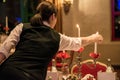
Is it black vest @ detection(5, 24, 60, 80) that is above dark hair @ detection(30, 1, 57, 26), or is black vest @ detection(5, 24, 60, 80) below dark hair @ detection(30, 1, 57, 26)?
below

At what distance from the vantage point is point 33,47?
1843mm

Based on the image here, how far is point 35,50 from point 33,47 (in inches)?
0.9

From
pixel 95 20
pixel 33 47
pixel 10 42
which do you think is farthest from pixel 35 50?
pixel 95 20

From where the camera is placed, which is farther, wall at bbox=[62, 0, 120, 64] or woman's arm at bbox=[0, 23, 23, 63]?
wall at bbox=[62, 0, 120, 64]

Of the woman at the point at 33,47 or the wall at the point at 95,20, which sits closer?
the woman at the point at 33,47

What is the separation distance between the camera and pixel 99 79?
2.18m

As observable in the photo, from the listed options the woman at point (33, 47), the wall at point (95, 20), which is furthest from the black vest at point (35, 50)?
the wall at point (95, 20)

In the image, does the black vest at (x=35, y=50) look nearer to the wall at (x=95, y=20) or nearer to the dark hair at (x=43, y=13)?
the dark hair at (x=43, y=13)

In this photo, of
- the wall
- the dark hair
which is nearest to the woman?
the dark hair

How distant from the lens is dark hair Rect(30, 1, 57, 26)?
190 cm

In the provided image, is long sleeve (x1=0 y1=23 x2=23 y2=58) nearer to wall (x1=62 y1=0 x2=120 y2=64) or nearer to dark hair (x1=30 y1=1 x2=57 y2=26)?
dark hair (x1=30 y1=1 x2=57 y2=26)

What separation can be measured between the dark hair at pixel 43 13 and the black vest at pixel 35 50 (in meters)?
0.04

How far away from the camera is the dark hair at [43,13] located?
1.90 meters

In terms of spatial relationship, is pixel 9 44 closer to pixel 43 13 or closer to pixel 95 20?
pixel 43 13
